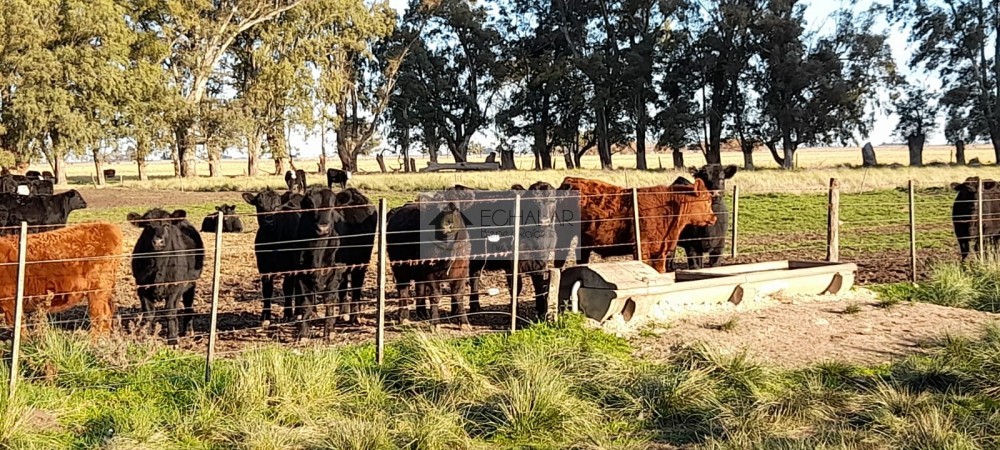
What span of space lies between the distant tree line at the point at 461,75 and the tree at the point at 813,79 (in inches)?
4.2

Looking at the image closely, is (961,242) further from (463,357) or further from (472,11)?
(472,11)

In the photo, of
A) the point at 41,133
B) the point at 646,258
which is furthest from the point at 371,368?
the point at 41,133

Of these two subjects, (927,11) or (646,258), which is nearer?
(646,258)

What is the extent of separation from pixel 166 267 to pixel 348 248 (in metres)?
2.11

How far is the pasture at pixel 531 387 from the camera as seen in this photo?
559 cm

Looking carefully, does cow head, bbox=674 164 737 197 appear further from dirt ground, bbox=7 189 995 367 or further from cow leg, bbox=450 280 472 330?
cow leg, bbox=450 280 472 330

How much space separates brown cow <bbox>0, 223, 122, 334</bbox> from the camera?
778 cm

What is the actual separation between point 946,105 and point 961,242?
132 feet

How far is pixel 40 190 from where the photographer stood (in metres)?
17.0

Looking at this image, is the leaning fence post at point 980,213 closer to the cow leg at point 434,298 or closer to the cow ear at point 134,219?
the cow leg at point 434,298

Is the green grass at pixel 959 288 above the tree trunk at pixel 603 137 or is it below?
below

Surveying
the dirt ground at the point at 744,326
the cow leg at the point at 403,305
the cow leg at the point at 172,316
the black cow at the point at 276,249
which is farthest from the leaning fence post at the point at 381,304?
the cow leg at the point at 172,316

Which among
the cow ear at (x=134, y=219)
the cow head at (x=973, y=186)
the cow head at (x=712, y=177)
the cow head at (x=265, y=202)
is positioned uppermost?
the cow head at (x=712, y=177)
